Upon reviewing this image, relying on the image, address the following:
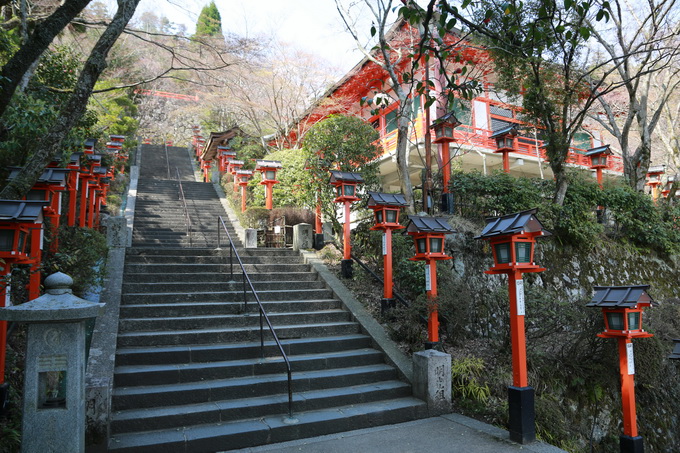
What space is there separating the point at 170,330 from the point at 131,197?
10853 millimetres

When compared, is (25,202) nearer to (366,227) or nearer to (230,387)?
(230,387)

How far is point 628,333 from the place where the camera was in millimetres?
6066

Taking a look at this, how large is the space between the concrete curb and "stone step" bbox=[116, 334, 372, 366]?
0.75ft

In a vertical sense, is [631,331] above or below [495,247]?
below

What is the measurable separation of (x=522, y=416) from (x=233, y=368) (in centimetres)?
387

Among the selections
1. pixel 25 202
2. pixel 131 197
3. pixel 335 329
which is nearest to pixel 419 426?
pixel 335 329

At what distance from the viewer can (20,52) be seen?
A: 4.87 meters

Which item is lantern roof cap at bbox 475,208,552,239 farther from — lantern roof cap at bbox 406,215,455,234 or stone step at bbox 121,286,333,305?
stone step at bbox 121,286,333,305

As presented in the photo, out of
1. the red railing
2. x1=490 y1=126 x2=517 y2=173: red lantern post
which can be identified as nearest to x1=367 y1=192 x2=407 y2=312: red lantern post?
x1=490 y1=126 x2=517 y2=173: red lantern post

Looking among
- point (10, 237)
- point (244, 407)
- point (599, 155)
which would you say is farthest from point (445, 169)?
point (10, 237)

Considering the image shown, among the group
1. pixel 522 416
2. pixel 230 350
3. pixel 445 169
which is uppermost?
pixel 445 169

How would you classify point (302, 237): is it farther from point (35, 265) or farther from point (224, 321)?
point (35, 265)

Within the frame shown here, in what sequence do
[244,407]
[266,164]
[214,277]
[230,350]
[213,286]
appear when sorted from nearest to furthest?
[244,407] < [230,350] < [213,286] < [214,277] < [266,164]

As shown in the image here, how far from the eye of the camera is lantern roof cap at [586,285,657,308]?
6050 millimetres
